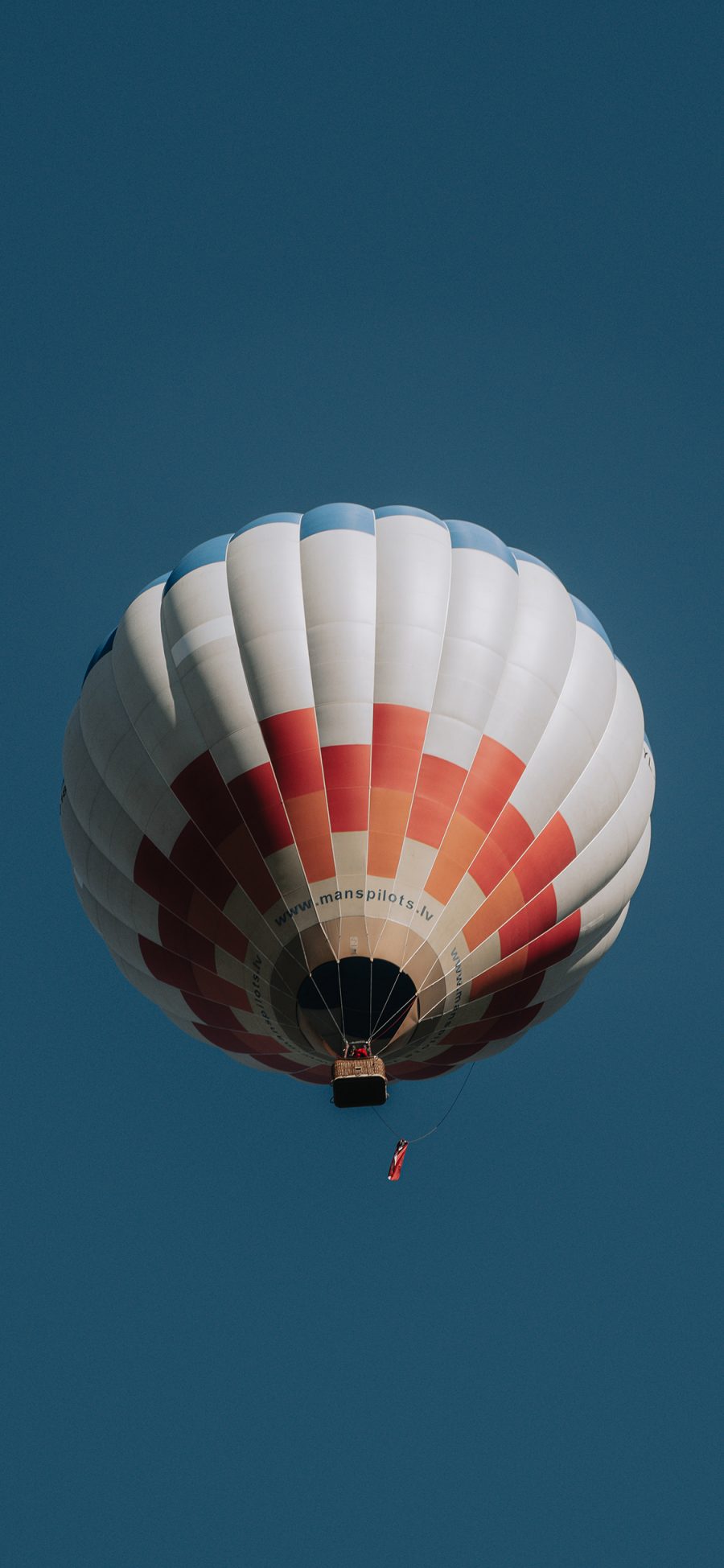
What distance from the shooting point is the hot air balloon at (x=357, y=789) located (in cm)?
1778

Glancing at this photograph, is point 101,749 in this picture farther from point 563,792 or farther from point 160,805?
point 563,792

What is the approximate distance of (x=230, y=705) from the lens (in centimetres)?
1827

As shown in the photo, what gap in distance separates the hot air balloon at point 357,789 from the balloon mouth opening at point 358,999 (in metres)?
0.02

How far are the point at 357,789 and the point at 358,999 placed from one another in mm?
1706

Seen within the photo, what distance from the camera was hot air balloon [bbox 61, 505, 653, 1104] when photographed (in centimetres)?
1778

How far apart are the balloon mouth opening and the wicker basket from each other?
0.25 m

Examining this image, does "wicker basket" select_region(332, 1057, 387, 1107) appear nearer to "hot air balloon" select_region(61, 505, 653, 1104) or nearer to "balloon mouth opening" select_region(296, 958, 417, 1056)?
"hot air balloon" select_region(61, 505, 653, 1104)

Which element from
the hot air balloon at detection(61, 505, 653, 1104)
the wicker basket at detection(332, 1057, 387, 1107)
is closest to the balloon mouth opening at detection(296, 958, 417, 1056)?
the hot air balloon at detection(61, 505, 653, 1104)

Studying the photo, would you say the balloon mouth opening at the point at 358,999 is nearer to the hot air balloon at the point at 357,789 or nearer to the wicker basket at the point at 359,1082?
the hot air balloon at the point at 357,789

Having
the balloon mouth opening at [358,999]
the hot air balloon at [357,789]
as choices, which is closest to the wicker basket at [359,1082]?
the hot air balloon at [357,789]

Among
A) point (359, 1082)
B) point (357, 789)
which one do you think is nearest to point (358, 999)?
point (359, 1082)

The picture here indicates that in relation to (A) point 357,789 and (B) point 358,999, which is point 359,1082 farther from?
(A) point 357,789

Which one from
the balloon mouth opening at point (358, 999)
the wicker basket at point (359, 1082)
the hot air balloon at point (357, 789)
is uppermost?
the hot air balloon at point (357, 789)

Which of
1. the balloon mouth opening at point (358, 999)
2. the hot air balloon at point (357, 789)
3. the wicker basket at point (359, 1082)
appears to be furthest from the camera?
the hot air balloon at point (357, 789)
